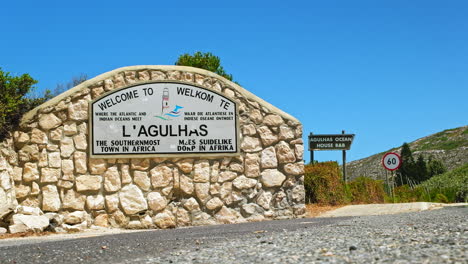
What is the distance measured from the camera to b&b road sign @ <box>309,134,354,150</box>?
2028 cm

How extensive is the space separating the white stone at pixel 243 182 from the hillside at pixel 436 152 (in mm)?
33230

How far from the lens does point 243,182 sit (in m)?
11.5

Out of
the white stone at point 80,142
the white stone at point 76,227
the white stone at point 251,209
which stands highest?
the white stone at point 80,142

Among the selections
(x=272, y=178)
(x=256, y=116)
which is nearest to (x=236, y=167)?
(x=272, y=178)

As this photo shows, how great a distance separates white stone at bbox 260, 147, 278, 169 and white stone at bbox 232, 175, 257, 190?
0.43 meters

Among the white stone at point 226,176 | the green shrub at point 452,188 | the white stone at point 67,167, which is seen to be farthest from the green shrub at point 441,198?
the white stone at point 67,167

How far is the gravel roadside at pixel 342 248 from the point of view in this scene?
424 cm

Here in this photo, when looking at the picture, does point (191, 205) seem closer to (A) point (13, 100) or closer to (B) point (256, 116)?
(B) point (256, 116)

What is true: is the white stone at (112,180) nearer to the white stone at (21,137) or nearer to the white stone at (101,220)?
the white stone at (101,220)

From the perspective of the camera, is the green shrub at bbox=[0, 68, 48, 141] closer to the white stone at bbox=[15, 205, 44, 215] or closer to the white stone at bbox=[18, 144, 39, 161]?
the white stone at bbox=[18, 144, 39, 161]

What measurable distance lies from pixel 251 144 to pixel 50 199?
438 cm

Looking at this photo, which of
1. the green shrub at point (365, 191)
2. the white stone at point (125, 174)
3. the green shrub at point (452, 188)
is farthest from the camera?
the green shrub at point (452, 188)

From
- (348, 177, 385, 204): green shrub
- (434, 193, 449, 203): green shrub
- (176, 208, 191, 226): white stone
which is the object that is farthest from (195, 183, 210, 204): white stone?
(434, 193, 449, 203): green shrub

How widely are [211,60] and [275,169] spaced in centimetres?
986
